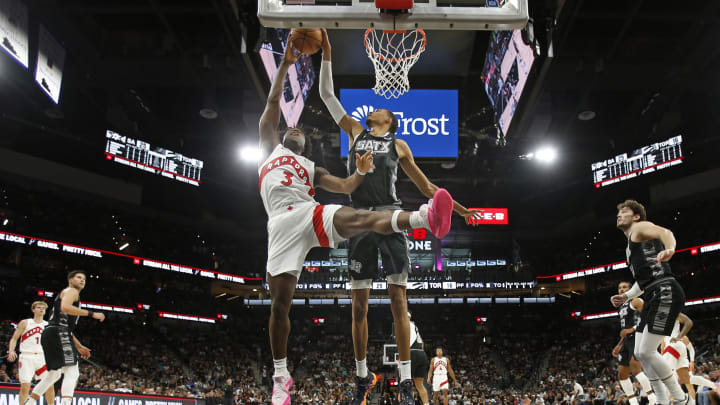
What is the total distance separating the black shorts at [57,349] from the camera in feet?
23.4

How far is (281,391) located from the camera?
4.07 metres

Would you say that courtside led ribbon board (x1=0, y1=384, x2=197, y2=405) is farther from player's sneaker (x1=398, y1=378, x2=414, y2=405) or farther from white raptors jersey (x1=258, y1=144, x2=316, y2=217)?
player's sneaker (x1=398, y1=378, x2=414, y2=405)

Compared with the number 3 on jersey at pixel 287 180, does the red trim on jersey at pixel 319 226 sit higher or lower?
lower

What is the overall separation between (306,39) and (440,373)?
35.4 ft

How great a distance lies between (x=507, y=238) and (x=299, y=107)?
916 inches

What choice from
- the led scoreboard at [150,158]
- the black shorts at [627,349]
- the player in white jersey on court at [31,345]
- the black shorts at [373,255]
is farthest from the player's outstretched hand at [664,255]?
the led scoreboard at [150,158]

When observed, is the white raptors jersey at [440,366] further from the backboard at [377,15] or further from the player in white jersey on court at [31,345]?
the backboard at [377,15]

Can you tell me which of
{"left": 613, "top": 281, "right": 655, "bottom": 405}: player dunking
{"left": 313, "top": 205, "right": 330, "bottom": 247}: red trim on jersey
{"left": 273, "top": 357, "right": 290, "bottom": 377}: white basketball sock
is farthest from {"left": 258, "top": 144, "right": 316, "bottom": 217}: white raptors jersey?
{"left": 613, "top": 281, "right": 655, "bottom": 405}: player dunking

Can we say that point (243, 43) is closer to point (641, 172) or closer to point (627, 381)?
point (627, 381)

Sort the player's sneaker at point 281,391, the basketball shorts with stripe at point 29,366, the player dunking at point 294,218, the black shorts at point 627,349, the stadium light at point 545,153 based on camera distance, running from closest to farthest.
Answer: the player dunking at point 294,218
the player's sneaker at point 281,391
the black shorts at point 627,349
the basketball shorts with stripe at point 29,366
the stadium light at point 545,153

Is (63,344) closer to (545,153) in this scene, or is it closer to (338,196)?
(545,153)

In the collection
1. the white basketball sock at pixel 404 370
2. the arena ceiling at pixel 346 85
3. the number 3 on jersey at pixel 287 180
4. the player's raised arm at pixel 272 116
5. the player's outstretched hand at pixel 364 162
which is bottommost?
the white basketball sock at pixel 404 370

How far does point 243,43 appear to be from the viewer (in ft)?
29.2

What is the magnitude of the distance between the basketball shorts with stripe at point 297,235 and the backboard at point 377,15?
1719 mm
